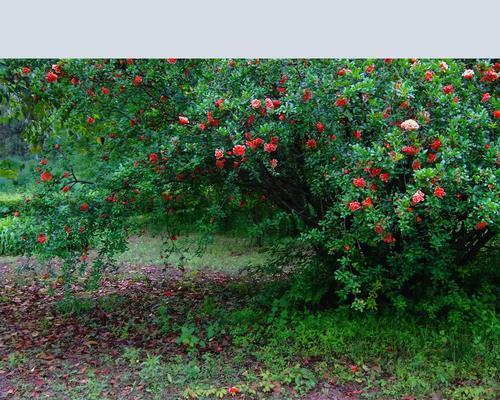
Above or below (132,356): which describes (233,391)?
above

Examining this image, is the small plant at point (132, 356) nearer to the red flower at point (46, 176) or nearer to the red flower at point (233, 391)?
the red flower at point (233, 391)

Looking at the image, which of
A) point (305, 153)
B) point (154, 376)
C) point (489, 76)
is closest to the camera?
point (489, 76)

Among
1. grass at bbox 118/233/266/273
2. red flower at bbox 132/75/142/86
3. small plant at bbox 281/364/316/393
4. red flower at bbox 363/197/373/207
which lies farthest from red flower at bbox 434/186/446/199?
grass at bbox 118/233/266/273

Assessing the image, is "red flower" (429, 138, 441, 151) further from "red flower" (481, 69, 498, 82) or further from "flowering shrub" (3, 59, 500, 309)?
"red flower" (481, 69, 498, 82)

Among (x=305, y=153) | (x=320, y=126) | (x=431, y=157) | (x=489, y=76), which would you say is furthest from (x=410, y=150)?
(x=305, y=153)

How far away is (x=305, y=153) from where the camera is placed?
13.6ft

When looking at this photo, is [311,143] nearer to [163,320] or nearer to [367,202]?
[367,202]

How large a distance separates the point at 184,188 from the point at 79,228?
92cm

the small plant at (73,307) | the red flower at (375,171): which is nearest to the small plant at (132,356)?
the small plant at (73,307)

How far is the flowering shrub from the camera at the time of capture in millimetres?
3268

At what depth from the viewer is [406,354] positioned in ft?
13.5

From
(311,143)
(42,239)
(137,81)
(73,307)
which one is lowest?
(73,307)

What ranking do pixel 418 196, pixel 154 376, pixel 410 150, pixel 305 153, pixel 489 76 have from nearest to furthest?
1. pixel 418 196
2. pixel 410 150
3. pixel 489 76
4. pixel 154 376
5. pixel 305 153

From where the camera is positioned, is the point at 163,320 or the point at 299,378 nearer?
the point at 299,378
